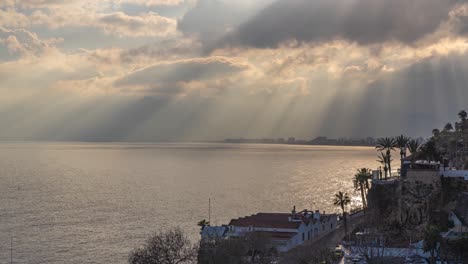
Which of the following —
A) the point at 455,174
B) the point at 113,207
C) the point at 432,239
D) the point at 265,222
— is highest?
the point at 455,174

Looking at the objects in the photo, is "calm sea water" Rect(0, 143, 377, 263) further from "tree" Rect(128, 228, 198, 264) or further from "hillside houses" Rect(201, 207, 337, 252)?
"tree" Rect(128, 228, 198, 264)

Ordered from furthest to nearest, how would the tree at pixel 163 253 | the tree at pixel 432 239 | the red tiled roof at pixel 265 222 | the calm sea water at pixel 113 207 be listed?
the calm sea water at pixel 113 207
the red tiled roof at pixel 265 222
the tree at pixel 432 239
the tree at pixel 163 253

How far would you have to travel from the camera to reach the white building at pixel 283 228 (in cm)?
7225

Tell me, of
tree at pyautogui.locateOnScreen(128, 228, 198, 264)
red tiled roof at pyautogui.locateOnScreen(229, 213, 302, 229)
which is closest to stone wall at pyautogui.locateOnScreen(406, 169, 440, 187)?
red tiled roof at pyautogui.locateOnScreen(229, 213, 302, 229)

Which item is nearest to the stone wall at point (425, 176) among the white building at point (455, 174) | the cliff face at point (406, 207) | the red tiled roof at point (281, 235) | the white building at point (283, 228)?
the cliff face at point (406, 207)

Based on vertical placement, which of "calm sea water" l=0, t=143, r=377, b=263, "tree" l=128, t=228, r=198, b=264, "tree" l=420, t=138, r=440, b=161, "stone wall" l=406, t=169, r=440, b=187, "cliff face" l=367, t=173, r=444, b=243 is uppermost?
"tree" l=420, t=138, r=440, b=161

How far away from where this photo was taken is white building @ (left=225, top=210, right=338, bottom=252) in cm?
7225

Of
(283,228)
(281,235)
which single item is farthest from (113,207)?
(281,235)

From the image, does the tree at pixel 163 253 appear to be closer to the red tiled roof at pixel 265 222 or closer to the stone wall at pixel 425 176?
the red tiled roof at pixel 265 222

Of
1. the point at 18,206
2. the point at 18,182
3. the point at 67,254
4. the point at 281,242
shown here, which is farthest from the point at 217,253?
the point at 18,182

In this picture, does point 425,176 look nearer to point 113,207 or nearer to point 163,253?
point 163,253

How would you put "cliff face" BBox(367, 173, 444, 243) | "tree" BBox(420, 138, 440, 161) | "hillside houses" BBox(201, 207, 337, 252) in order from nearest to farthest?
"cliff face" BBox(367, 173, 444, 243) < "hillside houses" BBox(201, 207, 337, 252) < "tree" BBox(420, 138, 440, 161)

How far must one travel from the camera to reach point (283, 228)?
75.8 m

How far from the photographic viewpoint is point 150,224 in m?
→ 104
